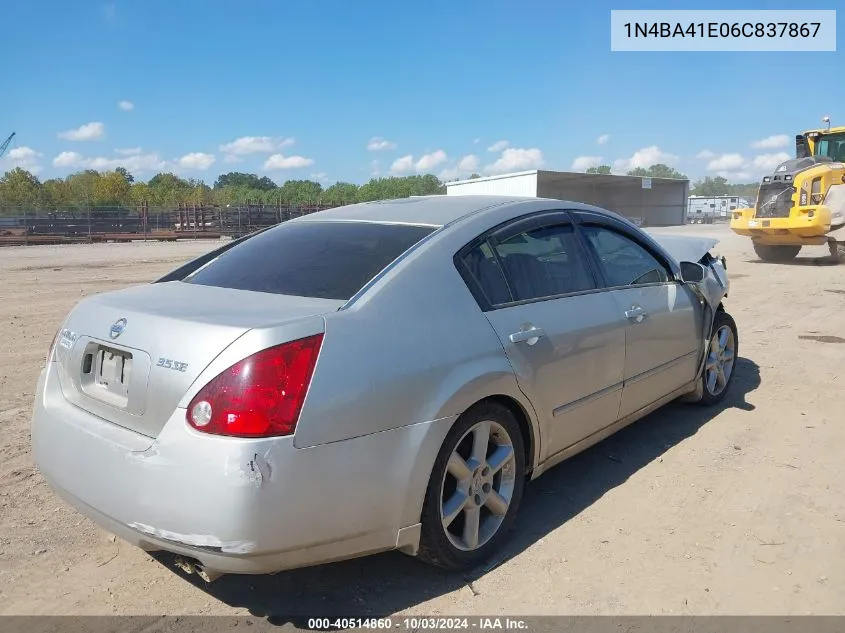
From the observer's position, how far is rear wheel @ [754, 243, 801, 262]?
1678 cm

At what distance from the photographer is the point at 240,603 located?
265 centimetres

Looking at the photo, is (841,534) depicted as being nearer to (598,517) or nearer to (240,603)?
(598,517)

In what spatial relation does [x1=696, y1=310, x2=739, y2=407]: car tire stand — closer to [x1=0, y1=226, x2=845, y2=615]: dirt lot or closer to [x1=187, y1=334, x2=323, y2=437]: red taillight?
[x1=0, y1=226, x2=845, y2=615]: dirt lot

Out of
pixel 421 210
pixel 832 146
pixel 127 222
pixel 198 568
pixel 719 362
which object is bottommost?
pixel 198 568

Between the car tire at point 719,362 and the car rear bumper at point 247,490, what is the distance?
2.96m

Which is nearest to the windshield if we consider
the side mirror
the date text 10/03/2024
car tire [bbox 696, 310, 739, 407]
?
car tire [bbox 696, 310, 739, 407]

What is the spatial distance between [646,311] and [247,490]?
264 centimetres

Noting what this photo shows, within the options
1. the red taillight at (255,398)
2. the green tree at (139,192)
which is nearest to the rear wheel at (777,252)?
the red taillight at (255,398)

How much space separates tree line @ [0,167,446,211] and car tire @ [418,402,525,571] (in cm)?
4131

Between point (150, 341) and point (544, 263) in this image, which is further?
point (544, 263)

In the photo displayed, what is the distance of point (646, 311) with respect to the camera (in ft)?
12.8

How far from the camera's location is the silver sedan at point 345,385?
220 centimetres

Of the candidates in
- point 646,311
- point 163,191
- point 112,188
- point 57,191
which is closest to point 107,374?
point 646,311

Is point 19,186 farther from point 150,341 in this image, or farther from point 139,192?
point 150,341
